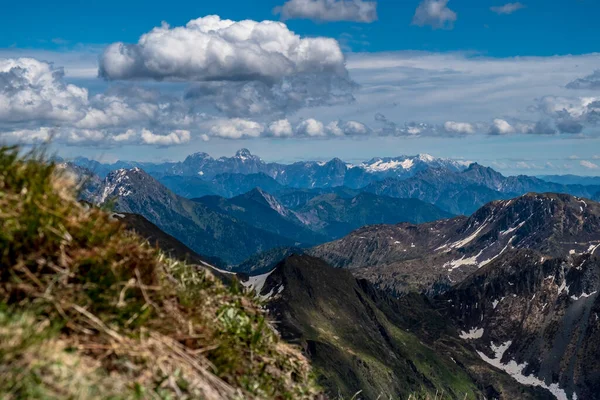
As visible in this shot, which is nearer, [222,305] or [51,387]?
[51,387]

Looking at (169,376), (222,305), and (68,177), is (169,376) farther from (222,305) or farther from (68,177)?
(68,177)

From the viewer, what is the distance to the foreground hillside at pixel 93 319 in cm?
614

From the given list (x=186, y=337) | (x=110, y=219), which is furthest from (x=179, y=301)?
(x=110, y=219)

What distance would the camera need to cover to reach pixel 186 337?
7852 millimetres

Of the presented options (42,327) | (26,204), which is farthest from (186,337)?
(26,204)

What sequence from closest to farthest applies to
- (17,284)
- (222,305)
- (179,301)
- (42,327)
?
(42,327), (17,284), (179,301), (222,305)

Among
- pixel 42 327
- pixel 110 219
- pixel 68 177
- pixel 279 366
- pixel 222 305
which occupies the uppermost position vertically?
pixel 68 177

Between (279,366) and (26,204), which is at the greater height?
(26,204)

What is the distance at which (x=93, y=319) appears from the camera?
707cm

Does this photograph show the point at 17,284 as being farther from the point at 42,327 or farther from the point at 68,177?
the point at 68,177

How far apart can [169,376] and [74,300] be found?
4.96 ft

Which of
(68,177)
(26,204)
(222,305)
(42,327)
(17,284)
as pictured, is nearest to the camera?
(42,327)

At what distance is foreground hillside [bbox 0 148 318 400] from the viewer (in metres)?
6.14

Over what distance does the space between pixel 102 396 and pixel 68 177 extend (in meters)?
4.37
